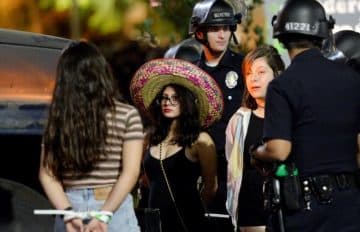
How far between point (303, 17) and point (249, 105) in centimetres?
139

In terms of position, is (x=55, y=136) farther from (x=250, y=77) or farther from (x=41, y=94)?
(x=250, y=77)

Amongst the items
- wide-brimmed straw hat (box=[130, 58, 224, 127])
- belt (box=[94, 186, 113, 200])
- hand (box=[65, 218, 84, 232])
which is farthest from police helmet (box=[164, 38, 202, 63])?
hand (box=[65, 218, 84, 232])

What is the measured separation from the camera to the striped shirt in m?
5.75

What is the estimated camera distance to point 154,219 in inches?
259

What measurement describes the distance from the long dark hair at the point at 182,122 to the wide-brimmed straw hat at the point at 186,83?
5 cm

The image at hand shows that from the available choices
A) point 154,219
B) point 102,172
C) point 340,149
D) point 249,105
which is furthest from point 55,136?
point 249,105

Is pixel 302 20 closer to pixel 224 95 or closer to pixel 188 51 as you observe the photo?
pixel 224 95

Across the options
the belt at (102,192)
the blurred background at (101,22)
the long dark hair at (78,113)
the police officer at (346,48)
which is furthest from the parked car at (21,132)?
the blurred background at (101,22)

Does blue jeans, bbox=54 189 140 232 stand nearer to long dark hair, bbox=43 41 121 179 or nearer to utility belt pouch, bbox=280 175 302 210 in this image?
long dark hair, bbox=43 41 121 179

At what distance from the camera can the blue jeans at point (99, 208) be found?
5766mm

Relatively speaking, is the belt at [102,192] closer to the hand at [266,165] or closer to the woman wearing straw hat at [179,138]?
the hand at [266,165]

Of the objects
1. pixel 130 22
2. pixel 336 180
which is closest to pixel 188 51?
pixel 336 180

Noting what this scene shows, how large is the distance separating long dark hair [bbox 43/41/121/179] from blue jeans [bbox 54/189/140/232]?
0.35 feet

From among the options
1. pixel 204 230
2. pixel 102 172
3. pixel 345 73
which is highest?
pixel 345 73
